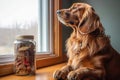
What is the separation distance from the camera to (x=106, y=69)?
1354 mm

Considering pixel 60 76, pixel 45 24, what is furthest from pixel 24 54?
pixel 45 24

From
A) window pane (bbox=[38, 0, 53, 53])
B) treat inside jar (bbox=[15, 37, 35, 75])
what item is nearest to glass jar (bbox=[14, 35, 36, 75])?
treat inside jar (bbox=[15, 37, 35, 75])

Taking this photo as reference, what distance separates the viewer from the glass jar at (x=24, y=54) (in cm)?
143

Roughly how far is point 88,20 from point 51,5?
0.67m

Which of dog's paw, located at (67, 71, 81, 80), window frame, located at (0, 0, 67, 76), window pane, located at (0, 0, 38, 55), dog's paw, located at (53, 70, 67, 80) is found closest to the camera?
dog's paw, located at (67, 71, 81, 80)

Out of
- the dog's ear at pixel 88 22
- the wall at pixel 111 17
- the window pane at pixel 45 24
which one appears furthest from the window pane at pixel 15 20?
the dog's ear at pixel 88 22

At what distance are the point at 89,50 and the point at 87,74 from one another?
0.15m

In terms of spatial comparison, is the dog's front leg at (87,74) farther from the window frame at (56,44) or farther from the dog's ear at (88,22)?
the window frame at (56,44)

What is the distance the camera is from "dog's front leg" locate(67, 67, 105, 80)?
1.25m

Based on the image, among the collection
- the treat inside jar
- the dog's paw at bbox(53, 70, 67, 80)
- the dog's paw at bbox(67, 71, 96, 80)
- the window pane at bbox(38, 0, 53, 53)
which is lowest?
the dog's paw at bbox(53, 70, 67, 80)

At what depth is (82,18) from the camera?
1.41 m

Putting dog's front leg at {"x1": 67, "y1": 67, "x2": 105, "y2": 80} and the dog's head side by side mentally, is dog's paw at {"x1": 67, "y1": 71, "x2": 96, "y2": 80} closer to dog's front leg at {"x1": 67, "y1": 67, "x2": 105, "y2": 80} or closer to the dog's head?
dog's front leg at {"x1": 67, "y1": 67, "x2": 105, "y2": 80}

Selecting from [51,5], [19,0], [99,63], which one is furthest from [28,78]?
[51,5]

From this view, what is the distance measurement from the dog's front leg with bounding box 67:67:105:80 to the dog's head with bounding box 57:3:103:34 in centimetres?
21
